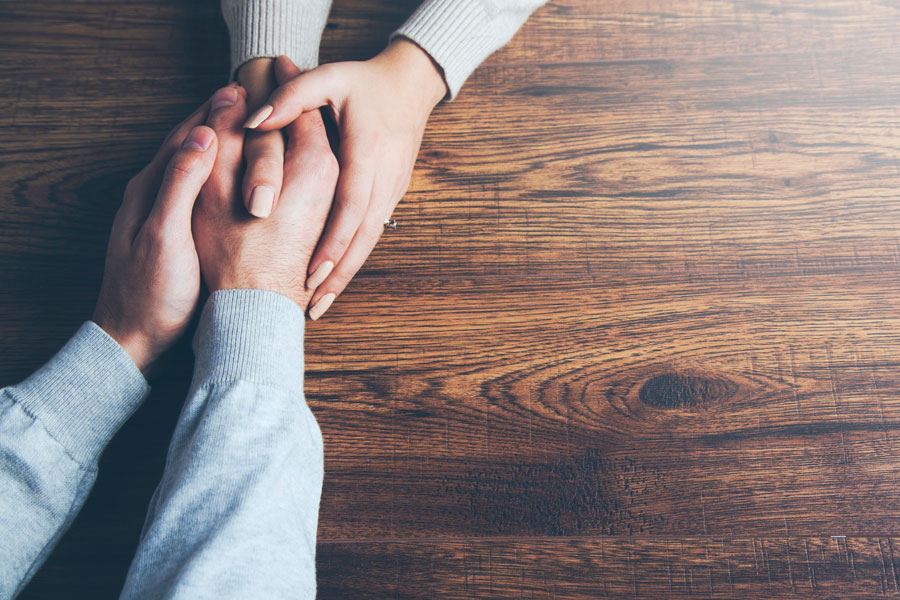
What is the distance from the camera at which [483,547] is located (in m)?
0.66

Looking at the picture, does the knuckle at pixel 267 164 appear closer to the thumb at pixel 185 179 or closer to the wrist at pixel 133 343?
the thumb at pixel 185 179

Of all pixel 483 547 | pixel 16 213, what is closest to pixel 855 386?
pixel 483 547

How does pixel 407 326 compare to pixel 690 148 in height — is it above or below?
below

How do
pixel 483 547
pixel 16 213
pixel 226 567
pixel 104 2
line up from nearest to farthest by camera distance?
1. pixel 226 567
2. pixel 483 547
3. pixel 16 213
4. pixel 104 2

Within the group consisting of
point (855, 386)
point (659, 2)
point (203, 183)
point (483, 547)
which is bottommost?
point (483, 547)

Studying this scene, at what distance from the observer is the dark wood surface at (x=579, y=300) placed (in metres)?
0.66

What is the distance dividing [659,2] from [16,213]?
949 millimetres

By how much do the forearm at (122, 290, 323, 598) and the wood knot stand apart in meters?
0.39

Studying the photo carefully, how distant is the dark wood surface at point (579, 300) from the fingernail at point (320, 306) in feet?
0.06

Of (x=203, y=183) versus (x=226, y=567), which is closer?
(x=226, y=567)

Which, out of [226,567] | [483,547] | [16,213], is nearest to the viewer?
[226,567]

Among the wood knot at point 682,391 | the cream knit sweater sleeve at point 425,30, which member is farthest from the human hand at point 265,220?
the wood knot at point 682,391

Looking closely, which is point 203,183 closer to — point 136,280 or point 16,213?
point 136,280

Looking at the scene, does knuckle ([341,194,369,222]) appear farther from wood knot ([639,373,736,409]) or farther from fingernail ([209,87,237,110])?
wood knot ([639,373,736,409])
